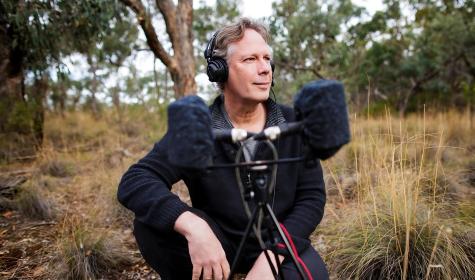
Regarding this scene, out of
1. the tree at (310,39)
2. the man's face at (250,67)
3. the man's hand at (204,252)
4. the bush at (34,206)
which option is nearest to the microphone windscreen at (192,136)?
the man's hand at (204,252)

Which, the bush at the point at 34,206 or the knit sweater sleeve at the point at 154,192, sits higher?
the knit sweater sleeve at the point at 154,192

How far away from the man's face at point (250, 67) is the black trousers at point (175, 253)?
24.4 inches

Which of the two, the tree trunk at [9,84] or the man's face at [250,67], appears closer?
the man's face at [250,67]

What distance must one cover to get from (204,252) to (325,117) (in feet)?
2.37

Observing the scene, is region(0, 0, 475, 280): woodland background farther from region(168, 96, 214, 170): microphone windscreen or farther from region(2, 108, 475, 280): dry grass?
region(168, 96, 214, 170): microphone windscreen

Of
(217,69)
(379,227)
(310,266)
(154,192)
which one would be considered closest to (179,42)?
(217,69)

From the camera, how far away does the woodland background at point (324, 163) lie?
2.08m

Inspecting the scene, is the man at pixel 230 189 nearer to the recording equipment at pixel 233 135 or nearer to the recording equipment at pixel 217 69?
the recording equipment at pixel 217 69

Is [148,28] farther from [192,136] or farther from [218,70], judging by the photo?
[192,136]

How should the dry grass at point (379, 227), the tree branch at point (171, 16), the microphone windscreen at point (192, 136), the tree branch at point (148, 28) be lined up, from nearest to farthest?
the microphone windscreen at point (192, 136)
the dry grass at point (379, 227)
the tree branch at point (148, 28)
the tree branch at point (171, 16)

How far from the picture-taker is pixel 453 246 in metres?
1.93

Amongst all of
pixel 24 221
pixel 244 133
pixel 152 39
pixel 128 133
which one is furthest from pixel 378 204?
pixel 128 133

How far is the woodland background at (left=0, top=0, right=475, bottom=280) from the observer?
208cm

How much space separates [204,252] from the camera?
4.42 ft
